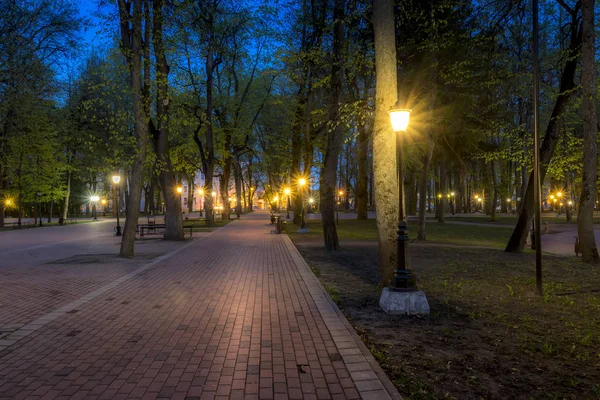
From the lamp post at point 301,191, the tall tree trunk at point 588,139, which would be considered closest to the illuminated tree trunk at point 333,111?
the tall tree trunk at point 588,139

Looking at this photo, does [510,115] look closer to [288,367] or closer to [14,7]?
[288,367]

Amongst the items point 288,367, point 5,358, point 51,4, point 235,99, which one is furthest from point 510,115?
point 51,4

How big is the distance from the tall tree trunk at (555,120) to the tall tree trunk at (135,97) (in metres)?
12.7

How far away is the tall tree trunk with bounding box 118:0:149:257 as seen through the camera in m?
12.1

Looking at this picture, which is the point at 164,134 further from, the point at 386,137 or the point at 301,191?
the point at 386,137

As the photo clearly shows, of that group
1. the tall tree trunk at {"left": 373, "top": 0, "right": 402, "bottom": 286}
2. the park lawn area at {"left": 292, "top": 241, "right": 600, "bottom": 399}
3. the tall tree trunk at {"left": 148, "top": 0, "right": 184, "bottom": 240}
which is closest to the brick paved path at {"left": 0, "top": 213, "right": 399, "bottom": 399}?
the park lawn area at {"left": 292, "top": 241, "right": 600, "bottom": 399}

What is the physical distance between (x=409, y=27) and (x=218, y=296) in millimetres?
10126

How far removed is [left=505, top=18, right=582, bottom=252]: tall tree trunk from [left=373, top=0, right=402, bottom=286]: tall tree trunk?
297 inches

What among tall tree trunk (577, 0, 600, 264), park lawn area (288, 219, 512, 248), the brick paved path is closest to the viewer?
the brick paved path

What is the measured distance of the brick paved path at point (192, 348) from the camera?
3650 mm

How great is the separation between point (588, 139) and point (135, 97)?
13.3 m

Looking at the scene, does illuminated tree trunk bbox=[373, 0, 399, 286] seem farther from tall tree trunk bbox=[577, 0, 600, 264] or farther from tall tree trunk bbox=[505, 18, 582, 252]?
tall tree trunk bbox=[505, 18, 582, 252]

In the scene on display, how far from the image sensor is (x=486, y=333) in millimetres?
5207

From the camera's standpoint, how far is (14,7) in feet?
71.0
